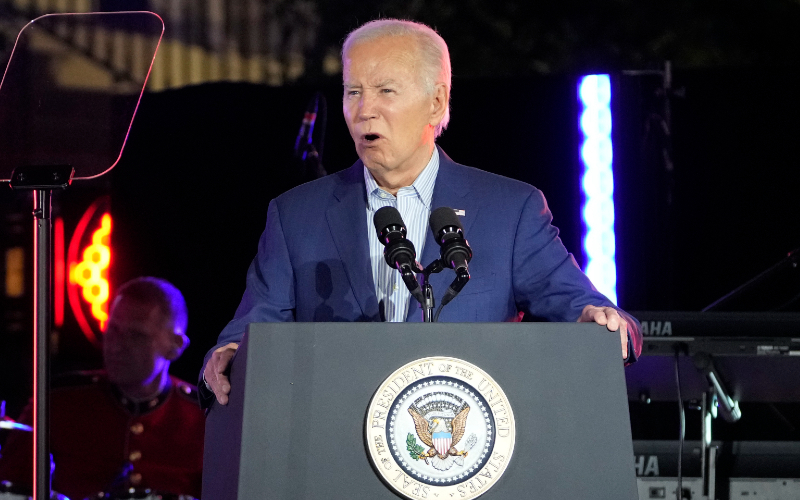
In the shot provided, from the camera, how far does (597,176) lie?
4.55 metres

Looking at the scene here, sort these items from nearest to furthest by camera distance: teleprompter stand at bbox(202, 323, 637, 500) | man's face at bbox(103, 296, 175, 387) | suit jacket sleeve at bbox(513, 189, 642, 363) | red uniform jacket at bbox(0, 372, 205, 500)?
teleprompter stand at bbox(202, 323, 637, 500)
suit jacket sleeve at bbox(513, 189, 642, 363)
red uniform jacket at bbox(0, 372, 205, 500)
man's face at bbox(103, 296, 175, 387)

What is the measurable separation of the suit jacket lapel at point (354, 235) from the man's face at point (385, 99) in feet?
0.35

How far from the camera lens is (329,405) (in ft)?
5.33

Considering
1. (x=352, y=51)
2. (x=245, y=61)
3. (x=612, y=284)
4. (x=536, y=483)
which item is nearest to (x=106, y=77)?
(x=352, y=51)

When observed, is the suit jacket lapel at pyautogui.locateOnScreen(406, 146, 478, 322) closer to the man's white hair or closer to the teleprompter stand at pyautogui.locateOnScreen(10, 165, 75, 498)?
the man's white hair

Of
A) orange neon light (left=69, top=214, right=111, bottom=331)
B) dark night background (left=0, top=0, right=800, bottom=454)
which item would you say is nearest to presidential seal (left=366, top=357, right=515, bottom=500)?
dark night background (left=0, top=0, right=800, bottom=454)

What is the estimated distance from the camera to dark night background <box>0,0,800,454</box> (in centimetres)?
474

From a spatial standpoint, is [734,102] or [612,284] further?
[734,102]

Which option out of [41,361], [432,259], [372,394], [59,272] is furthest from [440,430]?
[59,272]

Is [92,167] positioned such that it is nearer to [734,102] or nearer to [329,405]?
[329,405]

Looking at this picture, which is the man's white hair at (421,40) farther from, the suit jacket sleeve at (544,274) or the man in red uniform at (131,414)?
the man in red uniform at (131,414)

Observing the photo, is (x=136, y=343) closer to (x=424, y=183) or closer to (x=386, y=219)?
(x=424, y=183)

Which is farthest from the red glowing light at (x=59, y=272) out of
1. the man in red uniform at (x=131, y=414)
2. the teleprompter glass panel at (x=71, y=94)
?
the teleprompter glass panel at (x=71, y=94)

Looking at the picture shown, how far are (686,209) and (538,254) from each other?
2.76 m
